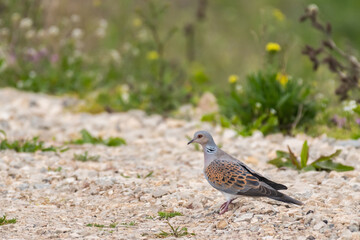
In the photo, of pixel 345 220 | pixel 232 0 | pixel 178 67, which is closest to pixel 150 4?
pixel 178 67

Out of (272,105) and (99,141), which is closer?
(99,141)

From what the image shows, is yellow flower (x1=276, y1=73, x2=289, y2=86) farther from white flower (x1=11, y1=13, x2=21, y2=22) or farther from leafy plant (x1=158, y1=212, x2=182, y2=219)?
white flower (x1=11, y1=13, x2=21, y2=22)

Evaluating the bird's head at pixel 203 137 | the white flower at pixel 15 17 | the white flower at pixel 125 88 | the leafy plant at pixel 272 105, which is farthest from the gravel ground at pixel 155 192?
the white flower at pixel 15 17

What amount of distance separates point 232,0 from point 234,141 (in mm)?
9101

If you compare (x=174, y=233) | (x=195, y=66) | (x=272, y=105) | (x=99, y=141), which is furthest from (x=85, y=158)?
(x=195, y=66)

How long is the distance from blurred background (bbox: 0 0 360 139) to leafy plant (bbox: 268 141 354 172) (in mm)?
1047

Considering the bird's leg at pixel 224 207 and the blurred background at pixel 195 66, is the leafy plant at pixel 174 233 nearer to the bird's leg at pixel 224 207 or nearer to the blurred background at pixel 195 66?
the bird's leg at pixel 224 207

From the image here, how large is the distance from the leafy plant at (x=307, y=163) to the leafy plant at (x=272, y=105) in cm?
122

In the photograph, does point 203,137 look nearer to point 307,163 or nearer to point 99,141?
point 307,163

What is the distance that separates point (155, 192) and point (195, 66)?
6040 millimetres

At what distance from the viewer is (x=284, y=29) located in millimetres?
8555

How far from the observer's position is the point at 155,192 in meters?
4.12

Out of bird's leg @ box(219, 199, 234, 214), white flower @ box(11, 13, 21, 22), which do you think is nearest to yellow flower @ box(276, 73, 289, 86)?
bird's leg @ box(219, 199, 234, 214)

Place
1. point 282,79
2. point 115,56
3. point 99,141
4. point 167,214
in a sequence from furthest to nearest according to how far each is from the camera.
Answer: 1. point 115,56
2. point 282,79
3. point 99,141
4. point 167,214
